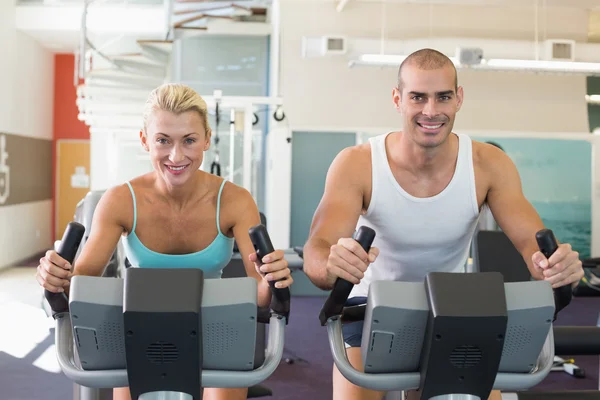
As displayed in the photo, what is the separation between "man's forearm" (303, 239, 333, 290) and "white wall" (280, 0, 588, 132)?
5512 millimetres

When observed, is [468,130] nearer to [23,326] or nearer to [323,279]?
[23,326]

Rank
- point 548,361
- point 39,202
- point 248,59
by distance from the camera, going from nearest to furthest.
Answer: point 548,361 → point 248,59 → point 39,202

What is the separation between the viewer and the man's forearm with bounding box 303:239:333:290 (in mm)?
1604

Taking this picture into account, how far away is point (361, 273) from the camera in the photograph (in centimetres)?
140

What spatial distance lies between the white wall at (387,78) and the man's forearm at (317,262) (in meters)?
5.51

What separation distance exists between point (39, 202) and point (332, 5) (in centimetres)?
597

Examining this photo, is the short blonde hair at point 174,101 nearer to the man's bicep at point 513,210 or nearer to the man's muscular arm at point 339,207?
the man's muscular arm at point 339,207

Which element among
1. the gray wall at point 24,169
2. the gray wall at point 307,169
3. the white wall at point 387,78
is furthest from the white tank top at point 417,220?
the gray wall at point 24,169

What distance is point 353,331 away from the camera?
1.81 metres

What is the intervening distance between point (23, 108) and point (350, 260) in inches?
363

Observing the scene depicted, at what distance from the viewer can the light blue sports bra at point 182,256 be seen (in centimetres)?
188

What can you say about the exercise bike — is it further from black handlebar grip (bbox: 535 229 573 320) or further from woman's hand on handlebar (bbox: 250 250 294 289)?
black handlebar grip (bbox: 535 229 573 320)

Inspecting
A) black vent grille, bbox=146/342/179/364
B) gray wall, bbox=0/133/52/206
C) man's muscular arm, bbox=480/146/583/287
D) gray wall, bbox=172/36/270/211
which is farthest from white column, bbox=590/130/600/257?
gray wall, bbox=0/133/52/206

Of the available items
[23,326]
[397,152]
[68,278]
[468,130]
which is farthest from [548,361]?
[468,130]
